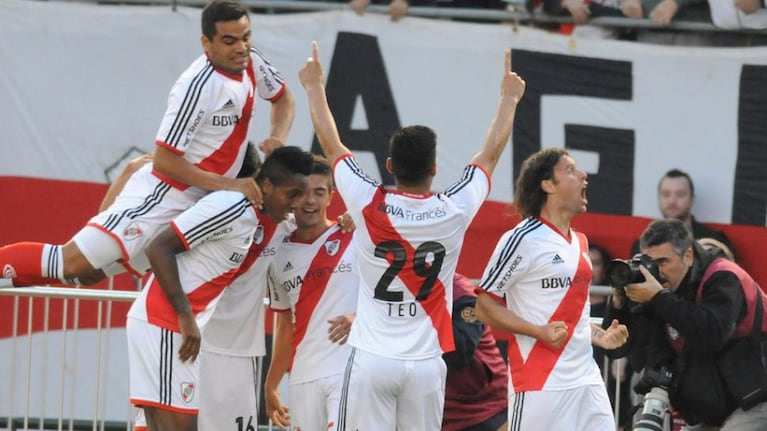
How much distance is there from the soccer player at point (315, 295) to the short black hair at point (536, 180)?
101 cm

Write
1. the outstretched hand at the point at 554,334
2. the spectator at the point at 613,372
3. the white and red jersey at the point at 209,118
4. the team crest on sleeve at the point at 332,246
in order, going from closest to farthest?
the outstretched hand at the point at 554,334 → the white and red jersey at the point at 209,118 → the team crest on sleeve at the point at 332,246 → the spectator at the point at 613,372

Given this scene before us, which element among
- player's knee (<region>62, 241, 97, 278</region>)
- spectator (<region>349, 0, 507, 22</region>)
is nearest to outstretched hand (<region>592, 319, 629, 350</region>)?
player's knee (<region>62, 241, 97, 278</region>)

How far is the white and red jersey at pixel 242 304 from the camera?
868 centimetres

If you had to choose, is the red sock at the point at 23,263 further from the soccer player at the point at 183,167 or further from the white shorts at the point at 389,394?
the white shorts at the point at 389,394

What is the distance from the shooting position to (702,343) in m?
8.58

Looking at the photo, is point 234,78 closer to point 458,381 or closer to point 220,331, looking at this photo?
point 220,331

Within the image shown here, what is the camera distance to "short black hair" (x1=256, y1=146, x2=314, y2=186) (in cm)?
840

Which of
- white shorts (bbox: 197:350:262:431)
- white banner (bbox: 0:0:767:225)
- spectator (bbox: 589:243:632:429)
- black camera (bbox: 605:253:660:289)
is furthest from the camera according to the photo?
white banner (bbox: 0:0:767:225)

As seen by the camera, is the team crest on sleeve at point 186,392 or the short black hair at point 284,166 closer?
the team crest on sleeve at point 186,392

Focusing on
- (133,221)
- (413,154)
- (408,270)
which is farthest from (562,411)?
(133,221)

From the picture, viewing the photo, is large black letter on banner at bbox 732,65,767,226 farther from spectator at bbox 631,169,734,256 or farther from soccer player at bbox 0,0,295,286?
soccer player at bbox 0,0,295,286

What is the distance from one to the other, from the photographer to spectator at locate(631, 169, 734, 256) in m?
2.49

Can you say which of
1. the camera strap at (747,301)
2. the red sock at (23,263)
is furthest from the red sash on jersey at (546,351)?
the red sock at (23,263)

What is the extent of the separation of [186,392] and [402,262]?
1.28m
